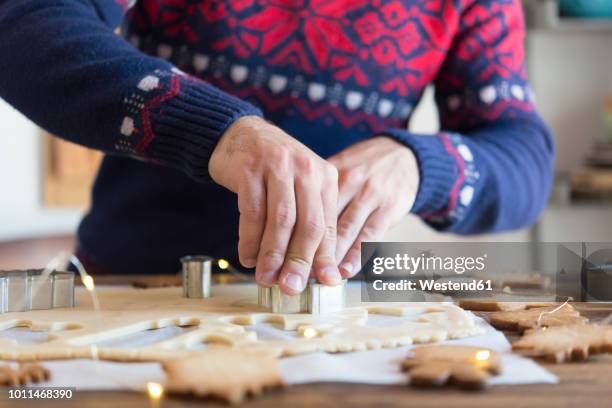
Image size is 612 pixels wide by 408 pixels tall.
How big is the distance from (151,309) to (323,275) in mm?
180

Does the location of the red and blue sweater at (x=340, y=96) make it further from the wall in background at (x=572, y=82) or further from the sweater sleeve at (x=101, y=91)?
the wall in background at (x=572, y=82)

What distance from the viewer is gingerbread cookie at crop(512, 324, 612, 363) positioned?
0.59 m

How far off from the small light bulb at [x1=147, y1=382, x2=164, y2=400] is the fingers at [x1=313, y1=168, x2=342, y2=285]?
0.89 feet

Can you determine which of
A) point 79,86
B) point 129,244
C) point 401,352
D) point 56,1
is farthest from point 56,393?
point 129,244

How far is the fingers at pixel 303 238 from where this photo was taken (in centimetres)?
71

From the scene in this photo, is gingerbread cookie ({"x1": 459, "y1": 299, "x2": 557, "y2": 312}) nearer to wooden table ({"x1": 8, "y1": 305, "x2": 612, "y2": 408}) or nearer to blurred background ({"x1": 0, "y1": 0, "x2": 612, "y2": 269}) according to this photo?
wooden table ({"x1": 8, "y1": 305, "x2": 612, "y2": 408})

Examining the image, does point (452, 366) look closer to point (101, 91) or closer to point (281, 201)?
point (281, 201)

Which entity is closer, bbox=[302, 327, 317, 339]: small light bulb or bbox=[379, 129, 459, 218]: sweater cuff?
bbox=[302, 327, 317, 339]: small light bulb

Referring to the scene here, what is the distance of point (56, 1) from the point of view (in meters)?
0.89

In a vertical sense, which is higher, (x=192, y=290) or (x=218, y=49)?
(x=218, y=49)

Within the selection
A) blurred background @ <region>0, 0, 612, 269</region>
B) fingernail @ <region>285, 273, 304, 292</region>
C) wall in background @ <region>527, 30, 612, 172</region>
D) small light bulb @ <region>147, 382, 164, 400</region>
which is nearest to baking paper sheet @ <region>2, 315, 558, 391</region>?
small light bulb @ <region>147, 382, 164, 400</region>

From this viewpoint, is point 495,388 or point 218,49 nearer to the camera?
point 495,388

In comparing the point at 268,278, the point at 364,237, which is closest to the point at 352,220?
the point at 364,237

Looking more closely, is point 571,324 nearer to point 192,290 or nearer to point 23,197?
point 192,290
